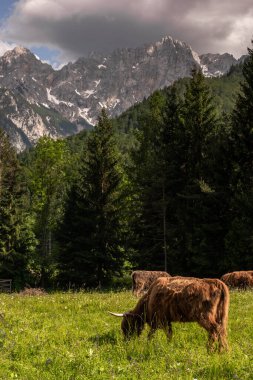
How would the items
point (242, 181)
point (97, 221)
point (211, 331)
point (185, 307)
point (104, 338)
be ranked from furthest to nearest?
point (97, 221) → point (242, 181) → point (104, 338) → point (185, 307) → point (211, 331)

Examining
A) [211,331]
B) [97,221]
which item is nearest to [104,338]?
[211,331]

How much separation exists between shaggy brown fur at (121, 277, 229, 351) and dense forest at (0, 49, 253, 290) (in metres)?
18.8

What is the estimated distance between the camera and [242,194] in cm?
2839

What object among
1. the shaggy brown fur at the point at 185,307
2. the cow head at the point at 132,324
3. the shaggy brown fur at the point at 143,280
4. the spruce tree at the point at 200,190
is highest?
the spruce tree at the point at 200,190

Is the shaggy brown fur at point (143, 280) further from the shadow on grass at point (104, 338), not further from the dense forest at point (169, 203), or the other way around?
the shadow on grass at point (104, 338)

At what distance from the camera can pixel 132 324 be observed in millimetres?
9750

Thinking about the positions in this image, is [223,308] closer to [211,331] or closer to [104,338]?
[211,331]

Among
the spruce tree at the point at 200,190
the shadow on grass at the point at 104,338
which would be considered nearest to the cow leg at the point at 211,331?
the shadow on grass at the point at 104,338

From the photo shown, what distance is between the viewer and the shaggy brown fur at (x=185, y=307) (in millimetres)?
8438

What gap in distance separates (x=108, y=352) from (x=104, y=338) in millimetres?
1439

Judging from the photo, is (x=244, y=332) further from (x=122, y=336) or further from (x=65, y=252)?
(x=65, y=252)

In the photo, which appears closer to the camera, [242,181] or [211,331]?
[211,331]

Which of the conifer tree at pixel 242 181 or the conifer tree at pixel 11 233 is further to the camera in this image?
the conifer tree at pixel 11 233

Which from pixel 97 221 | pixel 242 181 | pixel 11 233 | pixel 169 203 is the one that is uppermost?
pixel 242 181
